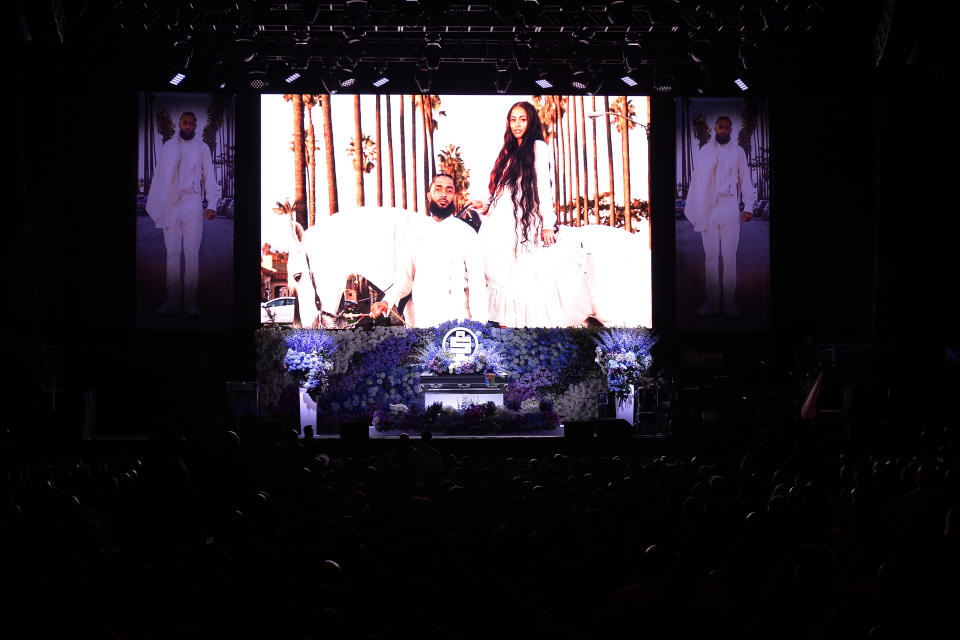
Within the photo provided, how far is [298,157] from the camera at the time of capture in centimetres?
1709

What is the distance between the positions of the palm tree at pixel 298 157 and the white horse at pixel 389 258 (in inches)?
15.5

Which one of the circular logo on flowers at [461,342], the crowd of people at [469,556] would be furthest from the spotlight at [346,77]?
the crowd of people at [469,556]

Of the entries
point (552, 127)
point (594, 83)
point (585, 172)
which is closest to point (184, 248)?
point (552, 127)

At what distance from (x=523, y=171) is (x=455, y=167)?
3.80ft

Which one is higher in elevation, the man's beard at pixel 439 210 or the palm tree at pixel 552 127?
the palm tree at pixel 552 127

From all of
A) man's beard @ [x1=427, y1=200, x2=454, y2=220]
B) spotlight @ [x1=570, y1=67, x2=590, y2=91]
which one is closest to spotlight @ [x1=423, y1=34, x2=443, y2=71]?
spotlight @ [x1=570, y1=67, x2=590, y2=91]

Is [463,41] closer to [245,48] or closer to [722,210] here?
[245,48]

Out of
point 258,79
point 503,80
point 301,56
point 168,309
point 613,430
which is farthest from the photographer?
point 168,309

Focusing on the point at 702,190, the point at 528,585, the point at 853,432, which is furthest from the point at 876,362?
the point at 528,585

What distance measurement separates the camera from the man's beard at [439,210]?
17172 mm

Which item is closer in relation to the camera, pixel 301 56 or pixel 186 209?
pixel 301 56

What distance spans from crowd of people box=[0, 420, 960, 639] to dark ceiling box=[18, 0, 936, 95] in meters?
8.50

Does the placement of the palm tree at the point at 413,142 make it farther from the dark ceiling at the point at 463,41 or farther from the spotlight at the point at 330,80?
the spotlight at the point at 330,80

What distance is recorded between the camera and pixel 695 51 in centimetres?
1430
